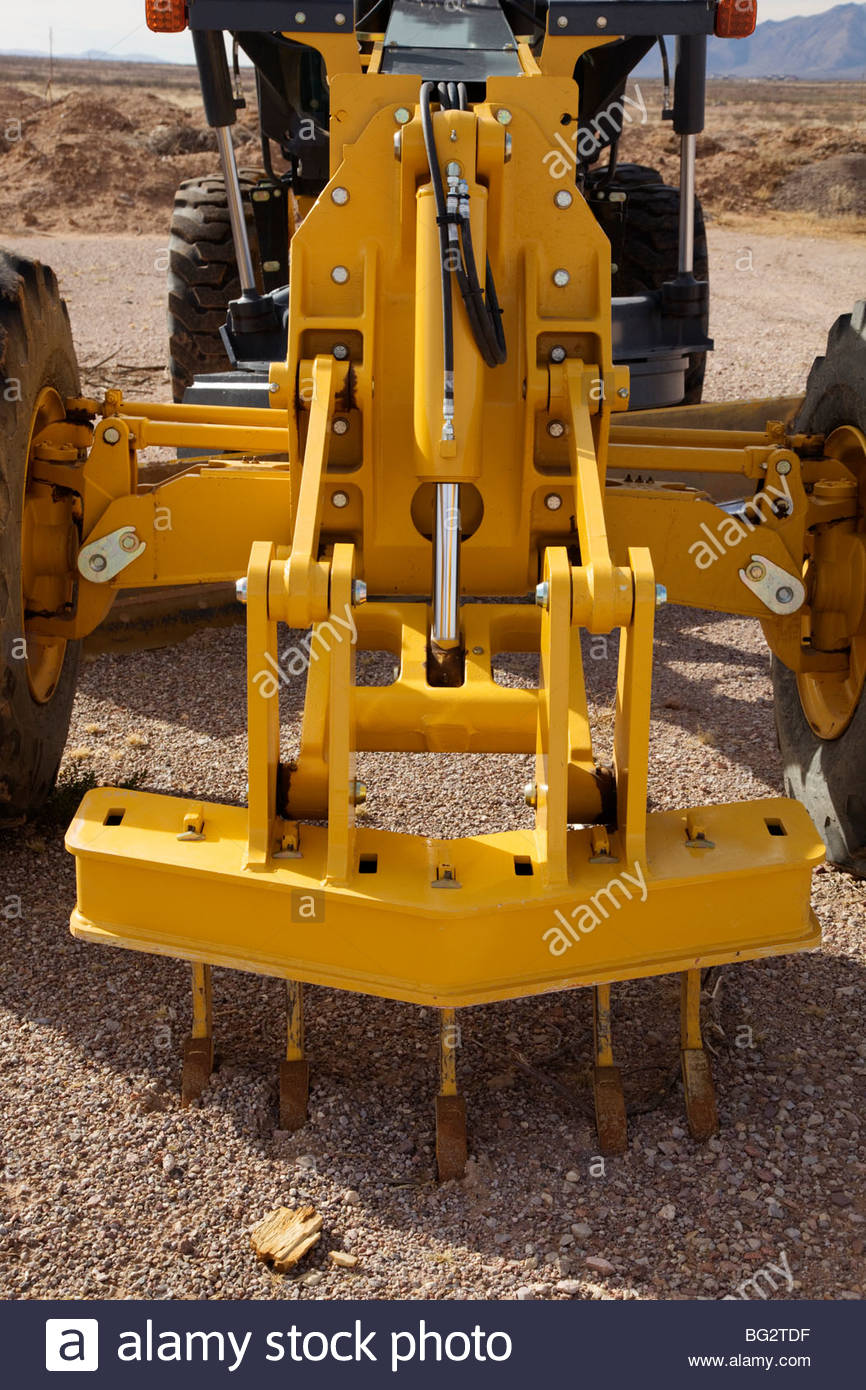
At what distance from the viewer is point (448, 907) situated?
2.85 meters

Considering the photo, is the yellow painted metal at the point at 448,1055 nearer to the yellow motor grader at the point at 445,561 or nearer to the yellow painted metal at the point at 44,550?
the yellow motor grader at the point at 445,561

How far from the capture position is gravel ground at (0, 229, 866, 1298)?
2789 millimetres

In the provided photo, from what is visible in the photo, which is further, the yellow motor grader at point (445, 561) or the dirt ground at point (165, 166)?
the dirt ground at point (165, 166)

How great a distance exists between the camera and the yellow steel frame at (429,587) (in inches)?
117

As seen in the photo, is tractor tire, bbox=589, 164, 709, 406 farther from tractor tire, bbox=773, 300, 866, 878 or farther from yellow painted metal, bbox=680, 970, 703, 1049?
yellow painted metal, bbox=680, 970, 703, 1049

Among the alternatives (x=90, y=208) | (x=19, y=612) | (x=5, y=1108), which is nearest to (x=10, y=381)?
(x=19, y=612)

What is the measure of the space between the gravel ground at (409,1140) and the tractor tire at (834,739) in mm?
210

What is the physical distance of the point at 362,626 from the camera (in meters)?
3.68

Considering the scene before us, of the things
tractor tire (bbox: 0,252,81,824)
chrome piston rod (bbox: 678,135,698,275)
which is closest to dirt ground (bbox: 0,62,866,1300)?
tractor tire (bbox: 0,252,81,824)

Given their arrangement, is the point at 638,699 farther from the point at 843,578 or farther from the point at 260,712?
the point at 843,578

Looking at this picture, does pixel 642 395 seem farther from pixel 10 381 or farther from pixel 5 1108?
pixel 5 1108

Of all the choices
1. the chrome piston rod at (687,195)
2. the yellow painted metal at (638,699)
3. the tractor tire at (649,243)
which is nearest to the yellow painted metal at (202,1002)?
the yellow painted metal at (638,699)

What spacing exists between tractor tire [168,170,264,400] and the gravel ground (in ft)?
12.1

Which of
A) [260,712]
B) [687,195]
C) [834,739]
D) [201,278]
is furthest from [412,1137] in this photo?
[201,278]
